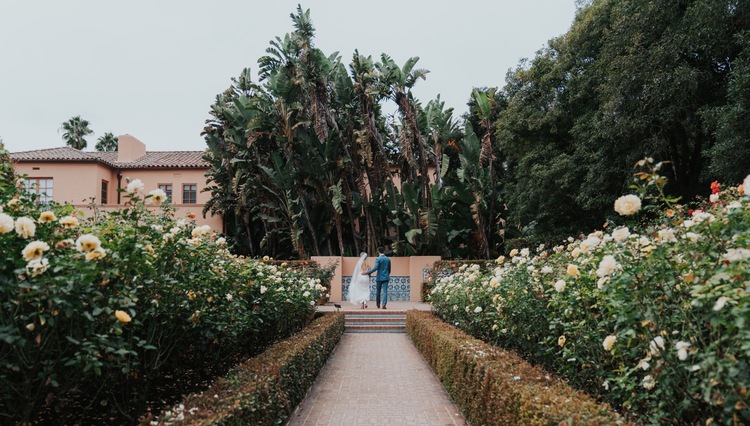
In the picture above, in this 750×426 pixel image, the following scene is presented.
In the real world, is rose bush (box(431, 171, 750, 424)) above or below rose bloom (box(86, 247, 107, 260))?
below

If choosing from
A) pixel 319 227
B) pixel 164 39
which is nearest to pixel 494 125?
pixel 319 227

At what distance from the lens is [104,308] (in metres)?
2.90

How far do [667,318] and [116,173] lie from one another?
28969 mm

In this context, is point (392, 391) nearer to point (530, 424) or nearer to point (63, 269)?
point (530, 424)

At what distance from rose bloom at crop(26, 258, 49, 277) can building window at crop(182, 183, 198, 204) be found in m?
25.6

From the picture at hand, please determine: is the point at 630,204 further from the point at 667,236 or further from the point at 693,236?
the point at 693,236

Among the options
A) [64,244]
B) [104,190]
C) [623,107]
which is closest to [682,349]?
[64,244]

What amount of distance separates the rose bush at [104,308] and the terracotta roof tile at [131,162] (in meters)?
23.1

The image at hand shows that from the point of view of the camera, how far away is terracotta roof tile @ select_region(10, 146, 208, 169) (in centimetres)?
2497

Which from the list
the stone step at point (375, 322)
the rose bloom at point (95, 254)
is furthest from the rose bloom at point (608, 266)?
the stone step at point (375, 322)

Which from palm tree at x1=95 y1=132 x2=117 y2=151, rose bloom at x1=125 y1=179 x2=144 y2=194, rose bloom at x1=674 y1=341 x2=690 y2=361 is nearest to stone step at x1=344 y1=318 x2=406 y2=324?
rose bloom at x1=125 y1=179 x2=144 y2=194

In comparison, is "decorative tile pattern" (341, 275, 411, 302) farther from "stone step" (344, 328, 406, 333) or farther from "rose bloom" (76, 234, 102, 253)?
"rose bloom" (76, 234, 102, 253)

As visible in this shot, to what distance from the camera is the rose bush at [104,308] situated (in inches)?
109

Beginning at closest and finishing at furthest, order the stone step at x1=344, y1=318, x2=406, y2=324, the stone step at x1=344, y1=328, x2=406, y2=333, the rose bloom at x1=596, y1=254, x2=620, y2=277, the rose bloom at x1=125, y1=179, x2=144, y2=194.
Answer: the rose bloom at x1=596, y1=254, x2=620, y2=277 → the rose bloom at x1=125, y1=179, x2=144, y2=194 → the stone step at x1=344, y1=328, x2=406, y2=333 → the stone step at x1=344, y1=318, x2=406, y2=324
